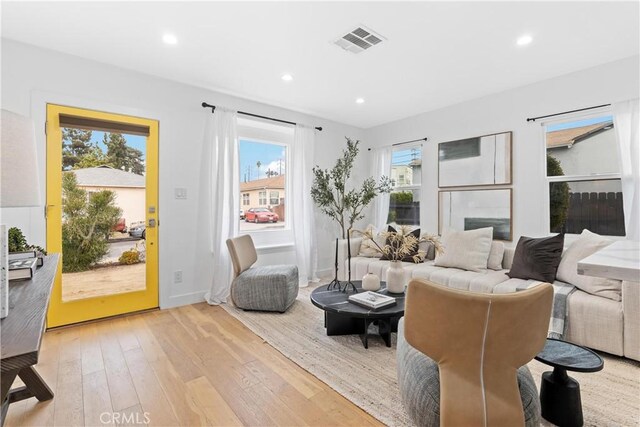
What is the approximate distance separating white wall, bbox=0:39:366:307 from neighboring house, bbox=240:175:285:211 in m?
0.75

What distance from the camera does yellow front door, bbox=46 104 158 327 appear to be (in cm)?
286

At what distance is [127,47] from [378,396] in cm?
348

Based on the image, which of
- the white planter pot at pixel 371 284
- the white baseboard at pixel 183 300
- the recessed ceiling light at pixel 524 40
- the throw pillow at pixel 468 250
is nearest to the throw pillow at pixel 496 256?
the throw pillow at pixel 468 250

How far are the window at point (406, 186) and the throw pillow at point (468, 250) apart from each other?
116 centimetres

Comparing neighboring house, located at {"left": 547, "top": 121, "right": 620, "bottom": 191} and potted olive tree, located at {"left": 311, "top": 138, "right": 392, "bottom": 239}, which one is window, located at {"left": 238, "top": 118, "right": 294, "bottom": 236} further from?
neighboring house, located at {"left": 547, "top": 121, "right": 620, "bottom": 191}

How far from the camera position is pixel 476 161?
4.02m

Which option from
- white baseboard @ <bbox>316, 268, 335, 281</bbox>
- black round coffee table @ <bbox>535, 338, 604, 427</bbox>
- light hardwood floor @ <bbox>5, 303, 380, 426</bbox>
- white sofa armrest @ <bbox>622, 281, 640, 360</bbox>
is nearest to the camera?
black round coffee table @ <bbox>535, 338, 604, 427</bbox>

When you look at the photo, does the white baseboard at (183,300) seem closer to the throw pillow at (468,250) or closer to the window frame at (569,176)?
the throw pillow at (468,250)

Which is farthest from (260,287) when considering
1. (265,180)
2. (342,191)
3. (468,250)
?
(468,250)

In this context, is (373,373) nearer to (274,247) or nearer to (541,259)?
(541,259)

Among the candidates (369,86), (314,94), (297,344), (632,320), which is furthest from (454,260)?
(314,94)

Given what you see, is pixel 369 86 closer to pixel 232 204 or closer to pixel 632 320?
pixel 232 204

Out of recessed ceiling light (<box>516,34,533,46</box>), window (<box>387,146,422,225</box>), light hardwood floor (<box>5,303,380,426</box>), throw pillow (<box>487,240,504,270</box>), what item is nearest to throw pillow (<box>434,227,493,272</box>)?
throw pillow (<box>487,240,504,270</box>)

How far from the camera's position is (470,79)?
11.3 feet
